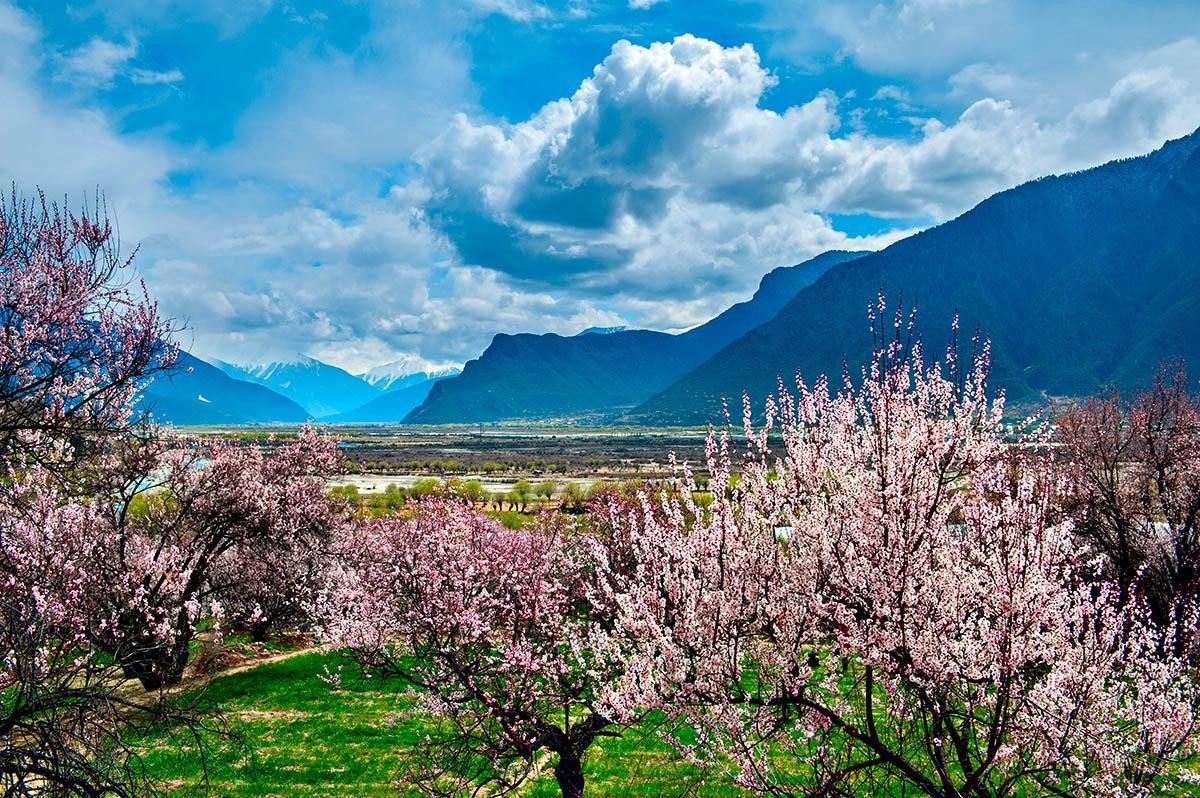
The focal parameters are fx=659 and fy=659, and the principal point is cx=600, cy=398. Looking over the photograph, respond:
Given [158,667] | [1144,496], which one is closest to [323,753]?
[158,667]

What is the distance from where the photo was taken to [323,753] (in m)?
17.1

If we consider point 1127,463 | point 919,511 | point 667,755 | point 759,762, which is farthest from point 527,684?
point 1127,463

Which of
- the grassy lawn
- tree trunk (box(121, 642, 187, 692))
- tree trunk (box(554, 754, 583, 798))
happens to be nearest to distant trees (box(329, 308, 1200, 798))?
tree trunk (box(554, 754, 583, 798))

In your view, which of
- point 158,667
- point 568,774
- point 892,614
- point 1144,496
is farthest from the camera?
point 158,667

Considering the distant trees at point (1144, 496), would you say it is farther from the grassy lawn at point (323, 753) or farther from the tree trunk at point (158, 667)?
the tree trunk at point (158, 667)

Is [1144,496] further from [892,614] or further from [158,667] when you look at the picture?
[158,667]

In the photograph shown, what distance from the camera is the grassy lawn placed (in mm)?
14383

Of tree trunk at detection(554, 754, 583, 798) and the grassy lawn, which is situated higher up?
tree trunk at detection(554, 754, 583, 798)

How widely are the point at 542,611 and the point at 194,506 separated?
1450 centimetres

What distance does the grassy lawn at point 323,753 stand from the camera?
47.2ft

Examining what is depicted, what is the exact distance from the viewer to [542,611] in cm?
1256

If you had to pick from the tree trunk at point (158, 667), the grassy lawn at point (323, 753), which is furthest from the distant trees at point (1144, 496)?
the tree trunk at point (158, 667)

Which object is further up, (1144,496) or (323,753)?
(1144,496)

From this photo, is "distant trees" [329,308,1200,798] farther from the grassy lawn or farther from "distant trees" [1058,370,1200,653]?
"distant trees" [1058,370,1200,653]
